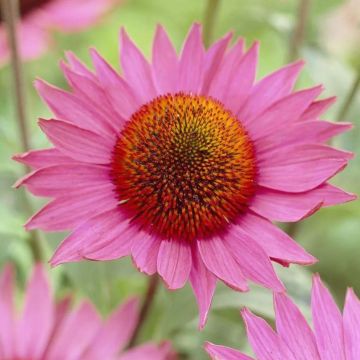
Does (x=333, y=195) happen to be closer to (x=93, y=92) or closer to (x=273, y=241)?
(x=273, y=241)

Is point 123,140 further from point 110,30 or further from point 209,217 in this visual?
point 110,30

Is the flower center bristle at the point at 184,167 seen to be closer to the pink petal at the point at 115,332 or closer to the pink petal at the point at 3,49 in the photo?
the pink petal at the point at 115,332

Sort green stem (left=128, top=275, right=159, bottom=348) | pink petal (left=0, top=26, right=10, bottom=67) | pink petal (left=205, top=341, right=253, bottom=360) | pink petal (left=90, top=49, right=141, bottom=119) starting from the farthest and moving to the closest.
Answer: pink petal (left=0, top=26, right=10, bottom=67), green stem (left=128, top=275, right=159, bottom=348), pink petal (left=90, top=49, right=141, bottom=119), pink petal (left=205, top=341, right=253, bottom=360)

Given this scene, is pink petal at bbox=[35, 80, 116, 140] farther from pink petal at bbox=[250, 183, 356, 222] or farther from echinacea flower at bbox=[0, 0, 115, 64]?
echinacea flower at bbox=[0, 0, 115, 64]

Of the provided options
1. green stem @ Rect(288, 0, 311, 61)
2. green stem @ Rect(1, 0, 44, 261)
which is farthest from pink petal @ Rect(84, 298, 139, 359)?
green stem @ Rect(288, 0, 311, 61)

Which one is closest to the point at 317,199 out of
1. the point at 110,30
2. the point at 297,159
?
the point at 297,159

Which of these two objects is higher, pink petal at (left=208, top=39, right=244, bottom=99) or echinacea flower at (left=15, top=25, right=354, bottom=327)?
pink petal at (left=208, top=39, right=244, bottom=99)

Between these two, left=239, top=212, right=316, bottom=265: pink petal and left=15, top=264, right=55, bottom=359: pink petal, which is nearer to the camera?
left=239, top=212, right=316, bottom=265: pink petal
